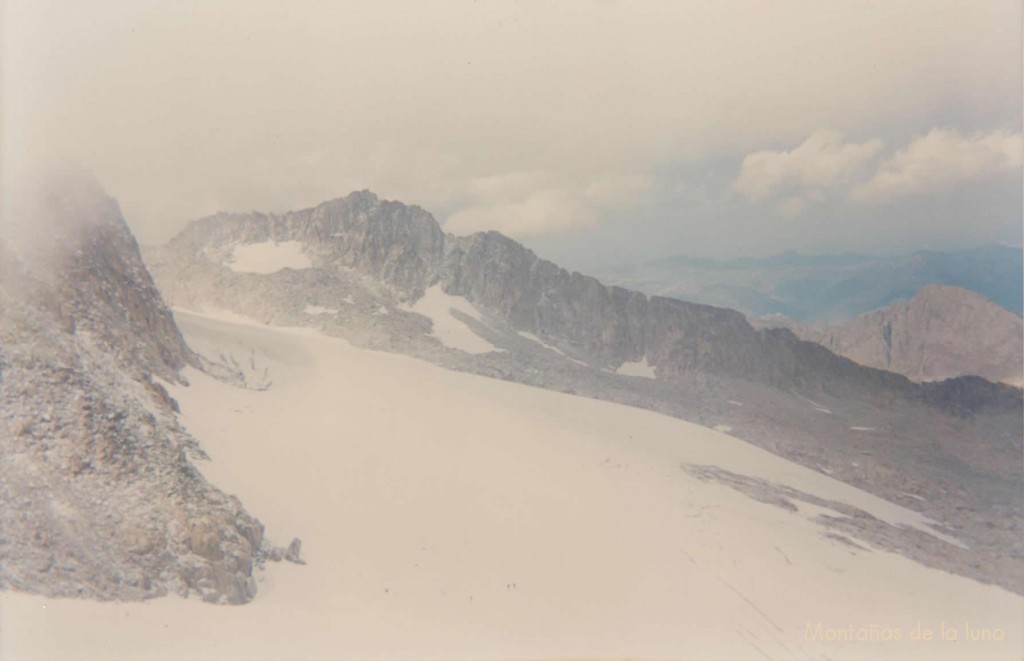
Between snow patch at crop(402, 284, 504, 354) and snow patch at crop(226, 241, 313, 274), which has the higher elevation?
snow patch at crop(226, 241, 313, 274)

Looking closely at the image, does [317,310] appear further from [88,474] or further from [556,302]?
[88,474]

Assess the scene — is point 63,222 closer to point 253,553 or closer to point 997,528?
point 253,553

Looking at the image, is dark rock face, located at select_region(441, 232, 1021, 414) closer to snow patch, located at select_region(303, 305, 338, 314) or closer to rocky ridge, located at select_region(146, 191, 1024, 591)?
rocky ridge, located at select_region(146, 191, 1024, 591)

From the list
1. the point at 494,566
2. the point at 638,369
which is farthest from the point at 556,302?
the point at 494,566

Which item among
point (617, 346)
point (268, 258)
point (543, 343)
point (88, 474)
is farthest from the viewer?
point (617, 346)

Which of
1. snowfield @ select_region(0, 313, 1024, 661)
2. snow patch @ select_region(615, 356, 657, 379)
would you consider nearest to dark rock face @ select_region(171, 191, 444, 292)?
snow patch @ select_region(615, 356, 657, 379)

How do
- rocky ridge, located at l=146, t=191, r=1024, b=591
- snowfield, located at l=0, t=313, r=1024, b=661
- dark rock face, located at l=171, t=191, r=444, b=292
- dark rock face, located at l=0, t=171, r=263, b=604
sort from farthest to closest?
dark rock face, located at l=171, t=191, r=444, b=292 < rocky ridge, located at l=146, t=191, r=1024, b=591 < snowfield, located at l=0, t=313, r=1024, b=661 < dark rock face, located at l=0, t=171, r=263, b=604
